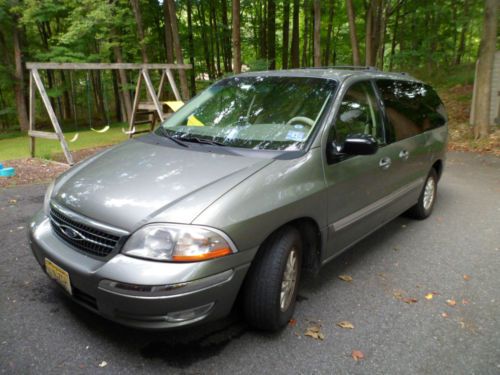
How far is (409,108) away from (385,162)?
1029mm

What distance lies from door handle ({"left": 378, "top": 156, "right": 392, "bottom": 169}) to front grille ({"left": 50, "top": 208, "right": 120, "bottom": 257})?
2379 mm

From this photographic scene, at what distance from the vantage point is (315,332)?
9.11ft

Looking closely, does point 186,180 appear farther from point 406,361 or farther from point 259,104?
point 406,361

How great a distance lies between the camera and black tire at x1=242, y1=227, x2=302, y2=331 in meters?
2.51

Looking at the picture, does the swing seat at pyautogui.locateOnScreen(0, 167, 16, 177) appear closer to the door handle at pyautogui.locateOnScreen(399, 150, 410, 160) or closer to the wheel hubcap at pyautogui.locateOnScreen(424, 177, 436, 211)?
the door handle at pyautogui.locateOnScreen(399, 150, 410, 160)

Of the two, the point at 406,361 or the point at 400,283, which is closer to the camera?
the point at 406,361

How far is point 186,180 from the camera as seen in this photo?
2.52m

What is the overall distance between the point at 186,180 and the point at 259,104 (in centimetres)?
121

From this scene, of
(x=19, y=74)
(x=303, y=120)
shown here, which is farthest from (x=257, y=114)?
(x=19, y=74)

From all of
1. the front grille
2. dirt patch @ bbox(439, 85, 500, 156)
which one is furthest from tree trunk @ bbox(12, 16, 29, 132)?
the front grille

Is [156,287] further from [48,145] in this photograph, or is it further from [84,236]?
[48,145]

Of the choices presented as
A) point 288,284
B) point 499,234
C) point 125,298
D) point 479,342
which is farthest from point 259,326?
point 499,234

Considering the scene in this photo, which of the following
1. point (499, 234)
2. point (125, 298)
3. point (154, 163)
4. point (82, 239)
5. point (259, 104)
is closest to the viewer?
point (125, 298)

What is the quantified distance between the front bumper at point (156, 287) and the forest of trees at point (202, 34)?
1047 centimetres
